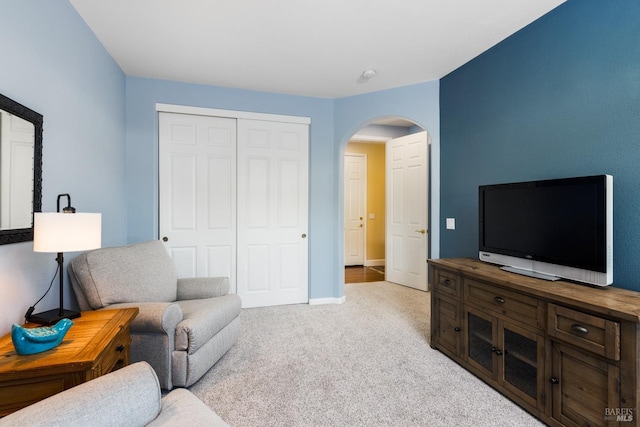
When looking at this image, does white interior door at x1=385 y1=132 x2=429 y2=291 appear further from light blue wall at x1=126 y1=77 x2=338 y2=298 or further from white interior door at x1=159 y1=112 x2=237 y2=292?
white interior door at x1=159 y1=112 x2=237 y2=292

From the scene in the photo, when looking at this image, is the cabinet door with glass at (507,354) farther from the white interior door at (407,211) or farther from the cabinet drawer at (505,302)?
the white interior door at (407,211)

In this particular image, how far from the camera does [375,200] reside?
20.9 feet

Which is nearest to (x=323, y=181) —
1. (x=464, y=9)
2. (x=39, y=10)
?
(x=464, y=9)

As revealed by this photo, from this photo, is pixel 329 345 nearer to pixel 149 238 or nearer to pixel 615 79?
pixel 149 238

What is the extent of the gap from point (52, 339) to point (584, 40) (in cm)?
332

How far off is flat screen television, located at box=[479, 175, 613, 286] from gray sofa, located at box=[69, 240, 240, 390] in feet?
7.01

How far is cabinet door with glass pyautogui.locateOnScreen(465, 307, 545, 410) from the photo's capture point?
171cm

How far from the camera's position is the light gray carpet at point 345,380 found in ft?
5.75

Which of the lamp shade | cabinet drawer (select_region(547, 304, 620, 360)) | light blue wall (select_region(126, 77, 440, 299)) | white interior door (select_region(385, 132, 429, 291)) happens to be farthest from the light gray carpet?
white interior door (select_region(385, 132, 429, 291))

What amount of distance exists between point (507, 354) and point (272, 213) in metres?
2.66

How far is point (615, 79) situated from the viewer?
5.86 ft

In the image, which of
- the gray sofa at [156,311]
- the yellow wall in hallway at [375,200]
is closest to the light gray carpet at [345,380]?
the gray sofa at [156,311]

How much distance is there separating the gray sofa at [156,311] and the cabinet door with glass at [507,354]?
1.83 metres

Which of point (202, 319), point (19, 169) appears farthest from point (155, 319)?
point (19, 169)
